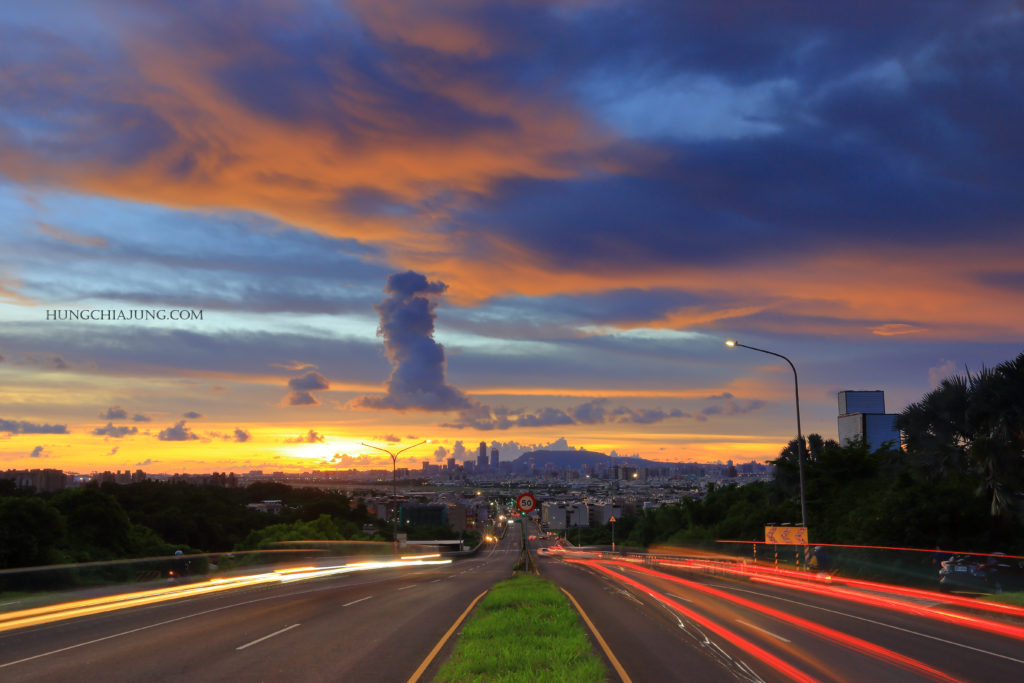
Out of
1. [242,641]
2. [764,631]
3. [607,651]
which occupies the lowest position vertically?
[764,631]

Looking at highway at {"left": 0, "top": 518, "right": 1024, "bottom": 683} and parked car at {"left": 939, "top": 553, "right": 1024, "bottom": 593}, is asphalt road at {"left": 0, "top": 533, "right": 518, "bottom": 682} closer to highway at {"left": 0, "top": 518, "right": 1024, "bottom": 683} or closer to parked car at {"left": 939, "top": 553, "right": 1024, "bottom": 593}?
highway at {"left": 0, "top": 518, "right": 1024, "bottom": 683}

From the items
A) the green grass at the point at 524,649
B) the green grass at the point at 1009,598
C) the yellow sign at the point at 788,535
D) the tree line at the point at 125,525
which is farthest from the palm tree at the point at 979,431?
the tree line at the point at 125,525

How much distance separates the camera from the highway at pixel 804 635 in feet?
44.5

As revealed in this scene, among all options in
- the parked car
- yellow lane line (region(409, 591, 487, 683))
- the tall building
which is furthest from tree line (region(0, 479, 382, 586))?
the tall building

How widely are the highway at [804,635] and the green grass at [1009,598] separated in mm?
563

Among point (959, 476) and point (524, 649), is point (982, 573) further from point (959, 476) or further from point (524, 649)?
point (524, 649)

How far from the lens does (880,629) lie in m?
19.0

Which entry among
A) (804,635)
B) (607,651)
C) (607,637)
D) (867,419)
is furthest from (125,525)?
(867,419)

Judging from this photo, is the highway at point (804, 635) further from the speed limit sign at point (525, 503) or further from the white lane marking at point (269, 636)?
the white lane marking at point (269, 636)

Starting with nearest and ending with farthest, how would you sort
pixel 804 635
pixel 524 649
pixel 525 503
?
1. pixel 524 649
2. pixel 804 635
3. pixel 525 503

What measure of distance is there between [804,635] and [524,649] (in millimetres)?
7345

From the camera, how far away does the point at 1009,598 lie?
21750mm

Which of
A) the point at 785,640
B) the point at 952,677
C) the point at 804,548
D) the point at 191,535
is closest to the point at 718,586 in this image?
the point at 804,548

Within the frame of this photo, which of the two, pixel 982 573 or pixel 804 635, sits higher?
pixel 982 573
